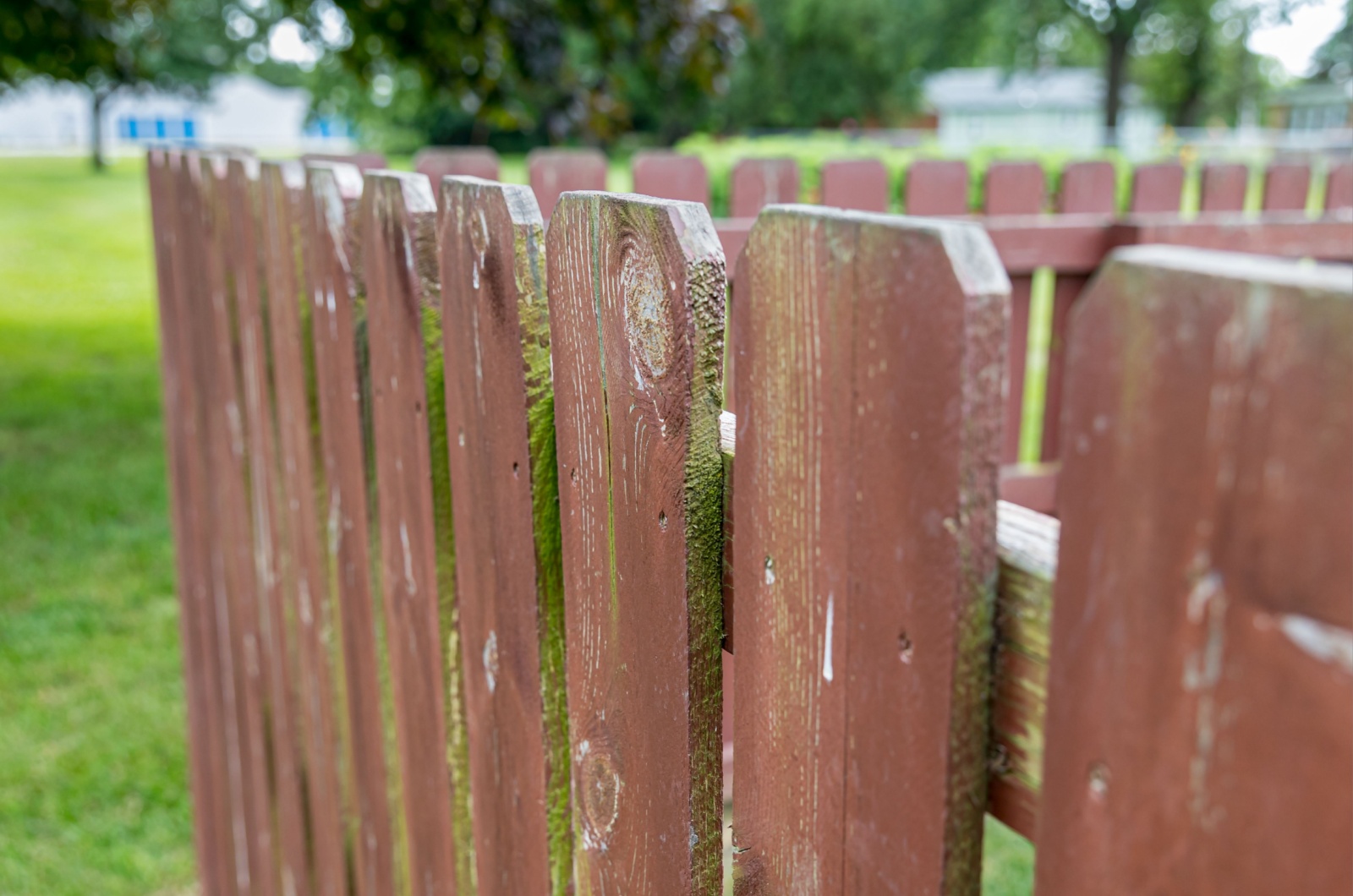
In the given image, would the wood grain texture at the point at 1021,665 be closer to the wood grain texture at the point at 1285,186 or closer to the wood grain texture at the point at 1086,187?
the wood grain texture at the point at 1086,187

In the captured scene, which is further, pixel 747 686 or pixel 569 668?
pixel 569 668

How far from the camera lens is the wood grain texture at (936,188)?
170 inches

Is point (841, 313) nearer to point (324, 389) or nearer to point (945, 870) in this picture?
point (945, 870)

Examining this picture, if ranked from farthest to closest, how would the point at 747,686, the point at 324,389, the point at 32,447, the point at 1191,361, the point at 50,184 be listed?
the point at 50,184
the point at 32,447
the point at 324,389
the point at 747,686
the point at 1191,361

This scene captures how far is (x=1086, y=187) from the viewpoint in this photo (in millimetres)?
4742

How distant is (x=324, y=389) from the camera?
1535 mm

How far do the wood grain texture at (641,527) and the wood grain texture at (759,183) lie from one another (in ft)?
11.2

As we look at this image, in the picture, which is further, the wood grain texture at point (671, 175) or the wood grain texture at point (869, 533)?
the wood grain texture at point (671, 175)

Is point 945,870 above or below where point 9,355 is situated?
above

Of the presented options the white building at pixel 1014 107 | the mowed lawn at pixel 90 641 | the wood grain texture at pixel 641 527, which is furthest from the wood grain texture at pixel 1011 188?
the white building at pixel 1014 107

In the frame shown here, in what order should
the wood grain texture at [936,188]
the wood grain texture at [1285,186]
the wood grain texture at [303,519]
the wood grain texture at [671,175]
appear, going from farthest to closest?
the wood grain texture at [1285,186] → the wood grain texture at [936,188] → the wood grain texture at [671,175] → the wood grain texture at [303,519]

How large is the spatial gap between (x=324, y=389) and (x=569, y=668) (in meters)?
0.71

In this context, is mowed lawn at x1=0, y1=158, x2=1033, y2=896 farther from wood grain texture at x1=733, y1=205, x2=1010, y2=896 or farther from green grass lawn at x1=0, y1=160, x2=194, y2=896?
wood grain texture at x1=733, y1=205, x2=1010, y2=896

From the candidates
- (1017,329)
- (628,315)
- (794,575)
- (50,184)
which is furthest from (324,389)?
(50,184)
